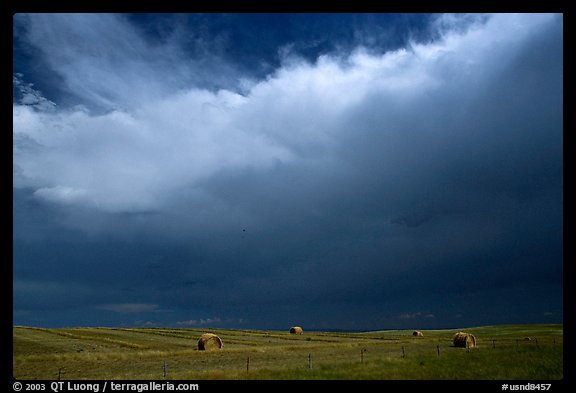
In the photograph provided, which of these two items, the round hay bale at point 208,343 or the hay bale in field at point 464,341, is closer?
the round hay bale at point 208,343

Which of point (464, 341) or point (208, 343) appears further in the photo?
point (464, 341)

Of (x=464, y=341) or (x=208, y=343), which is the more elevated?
(x=208, y=343)

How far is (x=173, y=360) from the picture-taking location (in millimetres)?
34094

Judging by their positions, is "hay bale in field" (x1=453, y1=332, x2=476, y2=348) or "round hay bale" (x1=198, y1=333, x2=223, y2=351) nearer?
"round hay bale" (x1=198, y1=333, x2=223, y2=351)
